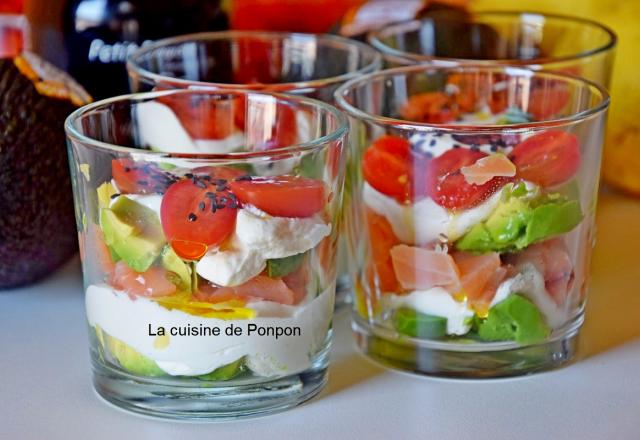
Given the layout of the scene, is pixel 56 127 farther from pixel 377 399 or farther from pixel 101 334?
pixel 377 399

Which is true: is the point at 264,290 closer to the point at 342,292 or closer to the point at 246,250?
the point at 246,250

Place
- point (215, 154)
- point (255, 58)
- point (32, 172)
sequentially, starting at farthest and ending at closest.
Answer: point (255, 58), point (32, 172), point (215, 154)

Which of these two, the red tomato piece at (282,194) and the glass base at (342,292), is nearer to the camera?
the red tomato piece at (282,194)

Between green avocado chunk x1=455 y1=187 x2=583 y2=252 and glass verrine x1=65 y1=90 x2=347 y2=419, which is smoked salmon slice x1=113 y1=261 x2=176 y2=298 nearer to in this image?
glass verrine x1=65 y1=90 x2=347 y2=419

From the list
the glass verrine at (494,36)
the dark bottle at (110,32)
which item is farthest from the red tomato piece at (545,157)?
the dark bottle at (110,32)

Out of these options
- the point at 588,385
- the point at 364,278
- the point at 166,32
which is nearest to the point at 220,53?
the point at 166,32

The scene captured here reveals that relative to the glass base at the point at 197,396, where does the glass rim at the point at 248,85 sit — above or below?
above

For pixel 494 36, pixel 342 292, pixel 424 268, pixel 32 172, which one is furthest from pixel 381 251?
pixel 494 36

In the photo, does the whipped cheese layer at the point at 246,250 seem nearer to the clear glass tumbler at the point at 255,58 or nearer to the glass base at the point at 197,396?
the glass base at the point at 197,396
